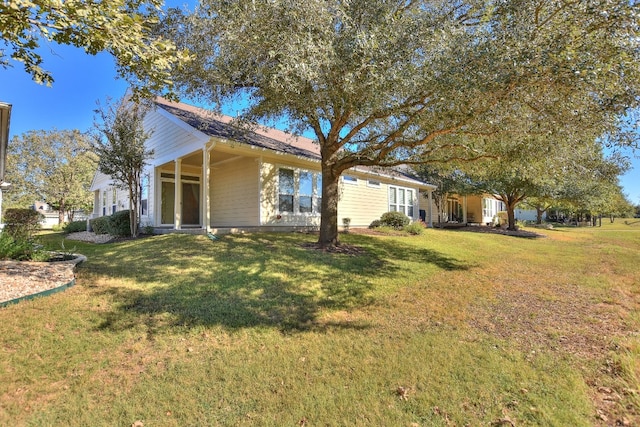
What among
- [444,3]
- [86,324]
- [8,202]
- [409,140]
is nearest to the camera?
[86,324]

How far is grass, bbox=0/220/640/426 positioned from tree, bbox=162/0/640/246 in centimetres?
371

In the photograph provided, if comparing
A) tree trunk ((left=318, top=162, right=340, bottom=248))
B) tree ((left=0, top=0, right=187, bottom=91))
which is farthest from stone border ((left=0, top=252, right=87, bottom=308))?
tree trunk ((left=318, top=162, right=340, bottom=248))

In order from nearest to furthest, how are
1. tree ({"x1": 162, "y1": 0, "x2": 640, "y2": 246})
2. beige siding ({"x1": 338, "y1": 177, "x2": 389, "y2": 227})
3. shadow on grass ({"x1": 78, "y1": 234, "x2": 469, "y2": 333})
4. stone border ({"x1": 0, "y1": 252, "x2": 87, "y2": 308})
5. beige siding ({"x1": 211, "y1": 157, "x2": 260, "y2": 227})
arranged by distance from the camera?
1. stone border ({"x1": 0, "y1": 252, "x2": 87, "y2": 308})
2. shadow on grass ({"x1": 78, "y1": 234, "x2": 469, "y2": 333})
3. tree ({"x1": 162, "y1": 0, "x2": 640, "y2": 246})
4. beige siding ({"x1": 211, "y1": 157, "x2": 260, "y2": 227})
5. beige siding ({"x1": 338, "y1": 177, "x2": 389, "y2": 227})

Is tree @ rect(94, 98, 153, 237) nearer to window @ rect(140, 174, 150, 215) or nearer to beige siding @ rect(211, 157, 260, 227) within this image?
window @ rect(140, 174, 150, 215)

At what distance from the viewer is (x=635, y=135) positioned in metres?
6.71

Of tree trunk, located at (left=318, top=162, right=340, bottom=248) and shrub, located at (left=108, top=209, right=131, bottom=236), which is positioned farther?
shrub, located at (left=108, top=209, right=131, bottom=236)

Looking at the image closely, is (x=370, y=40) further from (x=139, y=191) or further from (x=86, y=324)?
(x=139, y=191)

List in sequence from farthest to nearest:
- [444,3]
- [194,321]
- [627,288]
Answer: [444,3]
[627,288]
[194,321]

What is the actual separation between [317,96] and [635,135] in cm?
651

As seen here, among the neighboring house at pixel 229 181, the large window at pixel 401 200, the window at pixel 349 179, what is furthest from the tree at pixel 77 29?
the large window at pixel 401 200

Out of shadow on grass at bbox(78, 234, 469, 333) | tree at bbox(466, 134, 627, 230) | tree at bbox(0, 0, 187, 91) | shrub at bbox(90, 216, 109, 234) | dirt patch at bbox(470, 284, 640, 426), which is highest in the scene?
tree at bbox(0, 0, 187, 91)

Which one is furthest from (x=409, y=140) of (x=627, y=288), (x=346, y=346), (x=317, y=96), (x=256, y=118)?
(x=346, y=346)

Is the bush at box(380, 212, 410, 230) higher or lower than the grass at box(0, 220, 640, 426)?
higher

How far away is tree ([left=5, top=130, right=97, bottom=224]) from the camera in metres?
27.1
